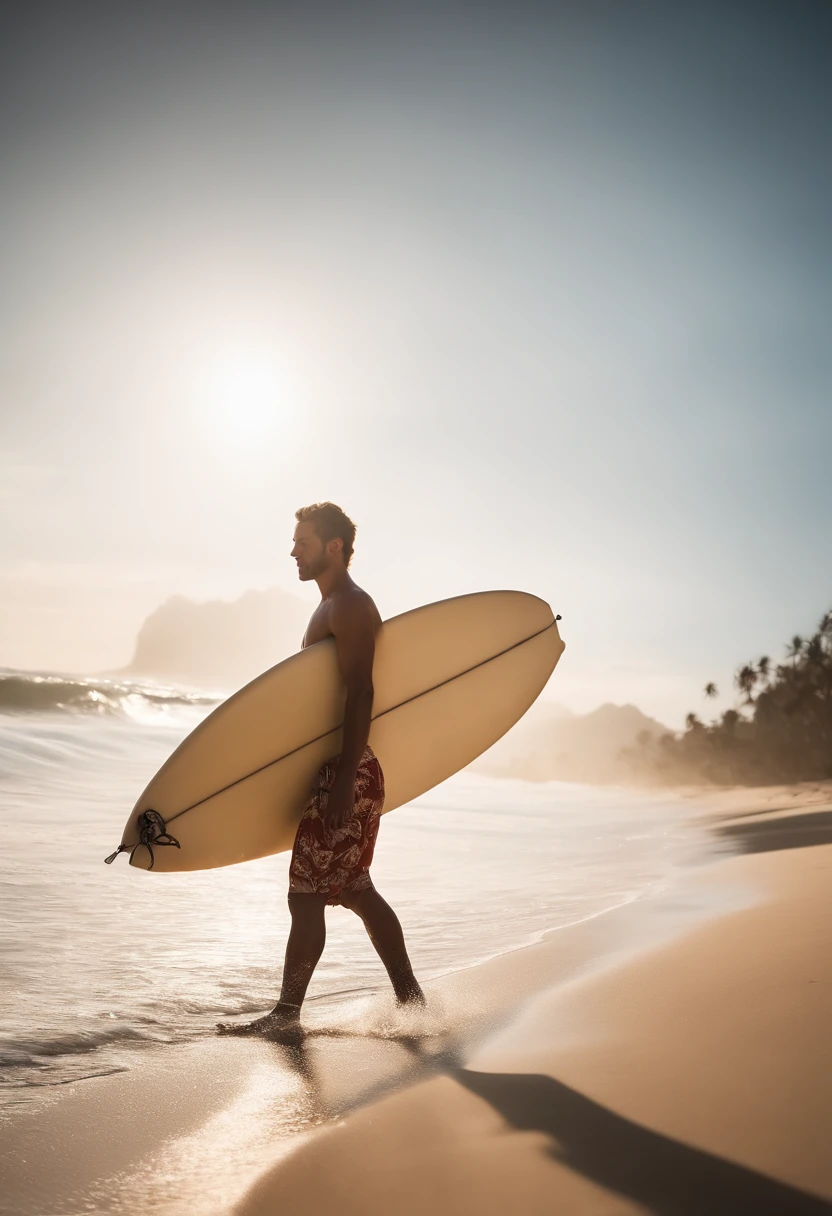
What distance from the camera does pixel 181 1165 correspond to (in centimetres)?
169

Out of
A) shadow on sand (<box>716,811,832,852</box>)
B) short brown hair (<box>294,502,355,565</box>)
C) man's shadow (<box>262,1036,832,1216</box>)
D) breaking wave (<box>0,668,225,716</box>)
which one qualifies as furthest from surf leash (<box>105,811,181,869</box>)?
breaking wave (<box>0,668,225,716</box>)

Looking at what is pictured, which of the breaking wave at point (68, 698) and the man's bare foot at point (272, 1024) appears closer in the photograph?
the man's bare foot at point (272, 1024)

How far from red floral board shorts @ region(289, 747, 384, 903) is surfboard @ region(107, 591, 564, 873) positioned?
0.38 meters

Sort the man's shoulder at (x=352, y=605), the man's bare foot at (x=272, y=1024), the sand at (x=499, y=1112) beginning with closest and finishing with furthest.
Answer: the sand at (x=499, y=1112)
the man's bare foot at (x=272, y=1024)
the man's shoulder at (x=352, y=605)

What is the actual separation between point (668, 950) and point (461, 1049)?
126 centimetres

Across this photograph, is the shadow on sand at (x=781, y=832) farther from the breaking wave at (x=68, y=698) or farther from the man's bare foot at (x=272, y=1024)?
the breaking wave at (x=68, y=698)

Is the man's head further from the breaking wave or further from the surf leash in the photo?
the breaking wave

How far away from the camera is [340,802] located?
2.78 metres

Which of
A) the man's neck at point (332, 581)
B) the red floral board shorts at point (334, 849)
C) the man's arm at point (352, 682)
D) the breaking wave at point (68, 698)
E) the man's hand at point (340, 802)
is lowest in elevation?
the red floral board shorts at point (334, 849)

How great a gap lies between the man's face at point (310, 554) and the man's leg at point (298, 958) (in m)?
1.08

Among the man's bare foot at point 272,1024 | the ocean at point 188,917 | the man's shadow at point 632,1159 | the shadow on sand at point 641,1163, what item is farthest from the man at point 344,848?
the shadow on sand at point 641,1163

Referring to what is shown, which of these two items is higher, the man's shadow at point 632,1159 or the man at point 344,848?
the man at point 344,848

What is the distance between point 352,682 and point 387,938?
826 mm

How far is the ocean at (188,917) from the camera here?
2.82m
